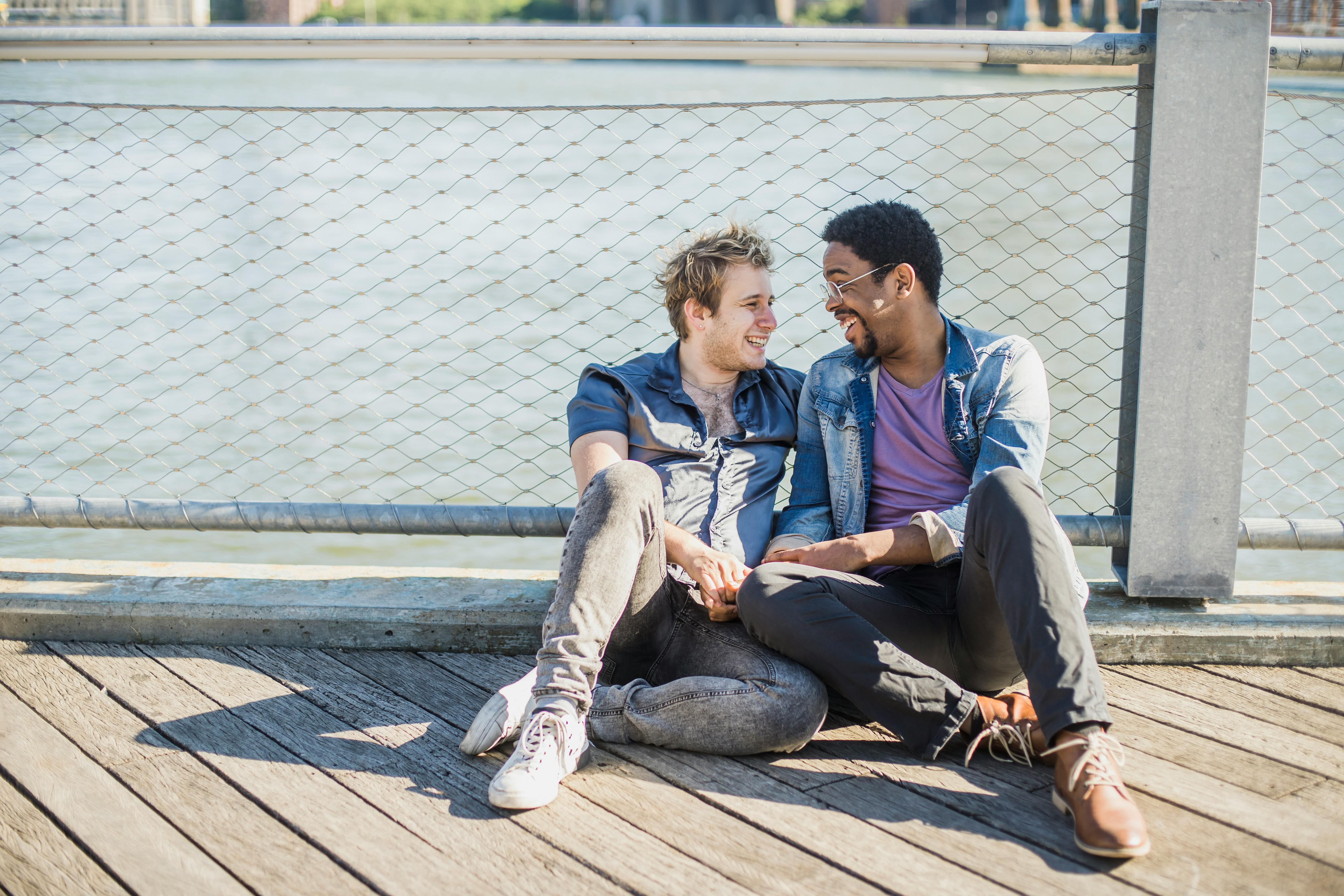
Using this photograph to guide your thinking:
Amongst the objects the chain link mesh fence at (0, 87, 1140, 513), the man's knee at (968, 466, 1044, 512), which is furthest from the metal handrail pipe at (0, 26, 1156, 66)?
the man's knee at (968, 466, 1044, 512)

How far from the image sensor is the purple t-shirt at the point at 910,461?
256 cm

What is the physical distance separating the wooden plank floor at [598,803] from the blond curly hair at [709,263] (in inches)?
38.6

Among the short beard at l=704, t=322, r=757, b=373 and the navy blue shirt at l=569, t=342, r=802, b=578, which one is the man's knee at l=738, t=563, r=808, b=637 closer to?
the navy blue shirt at l=569, t=342, r=802, b=578

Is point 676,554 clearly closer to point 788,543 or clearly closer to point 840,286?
point 788,543

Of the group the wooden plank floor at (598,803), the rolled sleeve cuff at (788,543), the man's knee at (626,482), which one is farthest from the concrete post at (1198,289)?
the man's knee at (626,482)

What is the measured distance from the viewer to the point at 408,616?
2824mm

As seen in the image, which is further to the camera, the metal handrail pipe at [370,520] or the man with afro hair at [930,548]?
the metal handrail pipe at [370,520]

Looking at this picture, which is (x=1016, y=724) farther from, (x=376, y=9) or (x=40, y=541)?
(x=376, y=9)

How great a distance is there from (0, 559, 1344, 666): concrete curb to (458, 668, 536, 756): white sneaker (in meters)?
0.48

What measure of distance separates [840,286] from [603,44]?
82 centimetres

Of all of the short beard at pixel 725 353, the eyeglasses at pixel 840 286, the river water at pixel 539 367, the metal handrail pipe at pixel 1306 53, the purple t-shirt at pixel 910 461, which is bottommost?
the river water at pixel 539 367

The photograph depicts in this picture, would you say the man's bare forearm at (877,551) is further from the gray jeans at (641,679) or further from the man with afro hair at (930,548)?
the gray jeans at (641,679)

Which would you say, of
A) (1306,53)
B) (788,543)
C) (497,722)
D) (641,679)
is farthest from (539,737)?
(1306,53)

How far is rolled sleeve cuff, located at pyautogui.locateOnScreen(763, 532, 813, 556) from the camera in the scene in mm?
2551
